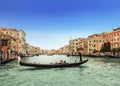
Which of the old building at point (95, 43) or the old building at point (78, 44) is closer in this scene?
the old building at point (95, 43)

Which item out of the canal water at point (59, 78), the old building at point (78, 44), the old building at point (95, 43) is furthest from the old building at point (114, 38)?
the canal water at point (59, 78)

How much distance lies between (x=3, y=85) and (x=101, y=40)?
80.0 m

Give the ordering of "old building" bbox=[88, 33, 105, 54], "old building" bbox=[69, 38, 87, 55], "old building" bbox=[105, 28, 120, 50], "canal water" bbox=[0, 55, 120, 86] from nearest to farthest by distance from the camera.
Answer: "canal water" bbox=[0, 55, 120, 86], "old building" bbox=[105, 28, 120, 50], "old building" bbox=[88, 33, 105, 54], "old building" bbox=[69, 38, 87, 55]

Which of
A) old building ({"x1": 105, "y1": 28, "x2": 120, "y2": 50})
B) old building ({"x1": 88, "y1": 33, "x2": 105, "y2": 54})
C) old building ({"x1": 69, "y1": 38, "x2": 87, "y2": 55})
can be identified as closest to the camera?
old building ({"x1": 105, "y1": 28, "x2": 120, "y2": 50})

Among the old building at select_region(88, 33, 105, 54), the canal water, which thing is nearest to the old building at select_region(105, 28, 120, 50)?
the old building at select_region(88, 33, 105, 54)

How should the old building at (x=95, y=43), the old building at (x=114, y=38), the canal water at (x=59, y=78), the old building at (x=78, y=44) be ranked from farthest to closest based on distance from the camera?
the old building at (x=78, y=44)
the old building at (x=95, y=43)
the old building at (x=114, y=38)
the canal water at (x=59, y=78)

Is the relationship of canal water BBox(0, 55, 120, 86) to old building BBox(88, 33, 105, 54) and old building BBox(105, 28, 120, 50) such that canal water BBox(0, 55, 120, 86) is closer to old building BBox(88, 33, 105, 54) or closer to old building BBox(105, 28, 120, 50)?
old building BBox(105, 28, 120, 50)

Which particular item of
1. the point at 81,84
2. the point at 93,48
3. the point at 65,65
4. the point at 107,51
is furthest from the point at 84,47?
the point at 81,84

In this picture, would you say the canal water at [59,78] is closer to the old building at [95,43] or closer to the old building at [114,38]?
the old building at [114,38]

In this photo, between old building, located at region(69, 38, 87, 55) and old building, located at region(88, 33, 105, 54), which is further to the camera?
old building, located at region(69, 38, 87, 55)

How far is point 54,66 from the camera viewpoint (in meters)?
27.9

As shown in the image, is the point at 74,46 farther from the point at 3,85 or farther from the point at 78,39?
the point at 3,85

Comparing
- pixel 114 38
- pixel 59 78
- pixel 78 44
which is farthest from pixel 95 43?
pixel 59 78

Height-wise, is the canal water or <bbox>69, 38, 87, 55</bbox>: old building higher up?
<bbox>69, 38, 87, 55</bbox>: old building
